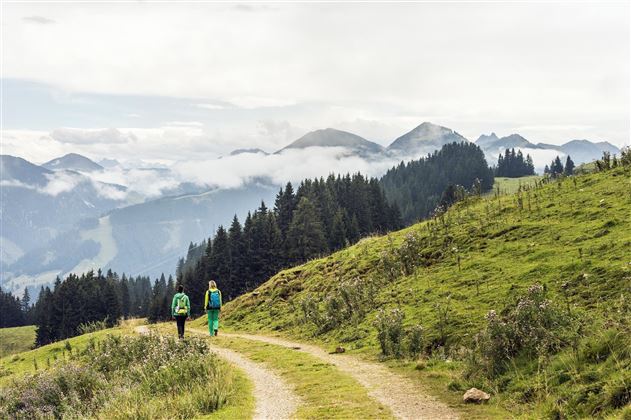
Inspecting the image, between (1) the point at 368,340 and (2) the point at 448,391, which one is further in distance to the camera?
(1) the point at 368,340

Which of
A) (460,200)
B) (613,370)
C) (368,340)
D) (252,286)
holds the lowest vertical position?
(252,286)

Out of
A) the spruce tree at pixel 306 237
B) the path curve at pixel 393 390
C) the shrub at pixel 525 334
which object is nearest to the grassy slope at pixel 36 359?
the path curve at pixel 393 390

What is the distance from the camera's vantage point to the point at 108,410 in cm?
1405

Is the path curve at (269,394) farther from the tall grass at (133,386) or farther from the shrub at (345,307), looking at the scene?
the shrub at (345,307)

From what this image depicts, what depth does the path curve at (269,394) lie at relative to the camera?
491 inches

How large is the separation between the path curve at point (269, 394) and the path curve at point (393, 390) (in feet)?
7.67

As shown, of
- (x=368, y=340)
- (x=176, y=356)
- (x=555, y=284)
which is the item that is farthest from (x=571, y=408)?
(x=176, y=356)

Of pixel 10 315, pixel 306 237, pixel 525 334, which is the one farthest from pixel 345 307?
pixel 10 315

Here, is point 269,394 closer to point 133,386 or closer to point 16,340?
point 133,386

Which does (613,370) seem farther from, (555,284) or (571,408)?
(555,284)

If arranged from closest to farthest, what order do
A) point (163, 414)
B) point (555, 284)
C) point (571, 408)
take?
point (571, 408)
point (163, 414)
point (555, 284)

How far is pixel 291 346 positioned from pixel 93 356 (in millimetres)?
10976

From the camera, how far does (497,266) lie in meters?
22.4

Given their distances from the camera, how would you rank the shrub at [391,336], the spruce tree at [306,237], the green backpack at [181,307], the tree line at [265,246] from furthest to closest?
the tree line at [265,246] → the spruce tree at [306,237] → the green backpack at [181,307] → the shrub at [391,336]
